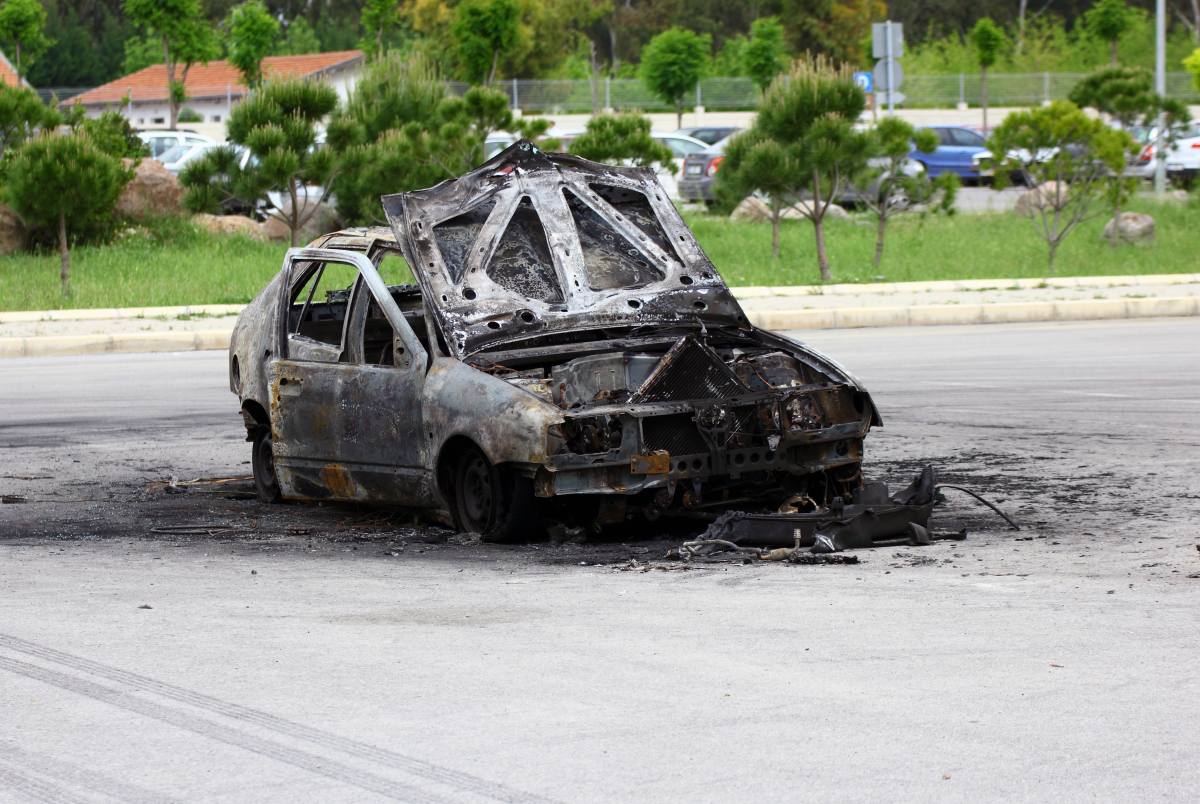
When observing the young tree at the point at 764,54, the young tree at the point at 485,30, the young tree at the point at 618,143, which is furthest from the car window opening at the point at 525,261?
the young tree at the point at 764,54

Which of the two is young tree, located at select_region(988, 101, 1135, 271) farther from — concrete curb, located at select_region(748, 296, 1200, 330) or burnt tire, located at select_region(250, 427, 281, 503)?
burnt tire, located at select_region(250, 427, 281, 503)

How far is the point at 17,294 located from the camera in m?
20.9

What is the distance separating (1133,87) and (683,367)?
26.9 meters

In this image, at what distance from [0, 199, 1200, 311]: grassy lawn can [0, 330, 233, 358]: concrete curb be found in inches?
128

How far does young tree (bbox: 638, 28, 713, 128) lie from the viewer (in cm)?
5203

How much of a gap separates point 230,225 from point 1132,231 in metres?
16.5

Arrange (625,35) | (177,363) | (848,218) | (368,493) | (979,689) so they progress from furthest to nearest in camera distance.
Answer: (625,35)
(848,218)
(177,363)
(368,493)
(979,689)

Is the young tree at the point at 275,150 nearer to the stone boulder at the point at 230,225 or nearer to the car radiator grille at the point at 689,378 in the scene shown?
the stone boulder at the point at 230,225

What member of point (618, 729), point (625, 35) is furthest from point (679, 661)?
point (625, 35)

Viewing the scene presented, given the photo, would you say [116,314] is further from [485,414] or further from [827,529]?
[827,529]

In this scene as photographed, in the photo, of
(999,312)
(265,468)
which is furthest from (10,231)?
(265,468)

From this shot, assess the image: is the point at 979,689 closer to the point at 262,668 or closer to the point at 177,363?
the point at 262,668

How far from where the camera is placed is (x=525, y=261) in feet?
25.2

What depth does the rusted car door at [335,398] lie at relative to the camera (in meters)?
7.23
